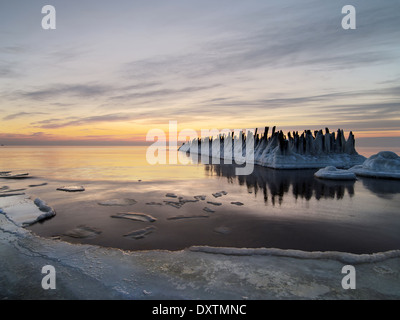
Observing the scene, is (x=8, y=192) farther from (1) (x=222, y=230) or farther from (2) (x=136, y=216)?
(1) (x=222, y=230)

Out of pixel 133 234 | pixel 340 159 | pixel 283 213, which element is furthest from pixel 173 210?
pixel 340 159

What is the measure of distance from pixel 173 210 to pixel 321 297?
6775mm

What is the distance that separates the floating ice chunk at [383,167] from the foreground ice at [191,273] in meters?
18.6

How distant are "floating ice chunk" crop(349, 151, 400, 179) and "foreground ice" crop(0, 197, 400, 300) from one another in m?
18.6

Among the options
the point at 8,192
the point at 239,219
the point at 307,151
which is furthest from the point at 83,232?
the point at 307,151

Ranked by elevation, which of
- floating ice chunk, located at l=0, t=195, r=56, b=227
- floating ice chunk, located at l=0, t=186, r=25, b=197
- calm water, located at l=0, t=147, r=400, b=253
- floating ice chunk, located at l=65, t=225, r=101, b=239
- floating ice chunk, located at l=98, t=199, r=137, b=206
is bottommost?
calm water, located at l=0, t=147, r=400, b=253

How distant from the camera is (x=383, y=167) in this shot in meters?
21.3

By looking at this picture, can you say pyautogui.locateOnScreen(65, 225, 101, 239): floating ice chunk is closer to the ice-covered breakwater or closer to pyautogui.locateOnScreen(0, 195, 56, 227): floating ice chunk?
pyautogui.locateOnScreen(0, 195, 56, 227): floating ice chunk

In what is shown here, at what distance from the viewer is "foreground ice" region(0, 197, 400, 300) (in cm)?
419

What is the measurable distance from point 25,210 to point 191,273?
844cm

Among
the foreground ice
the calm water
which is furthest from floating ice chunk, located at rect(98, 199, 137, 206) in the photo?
the foreground ice

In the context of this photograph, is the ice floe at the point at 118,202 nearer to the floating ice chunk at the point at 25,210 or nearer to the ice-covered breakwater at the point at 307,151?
the floating ice chunk at the point at 25,210

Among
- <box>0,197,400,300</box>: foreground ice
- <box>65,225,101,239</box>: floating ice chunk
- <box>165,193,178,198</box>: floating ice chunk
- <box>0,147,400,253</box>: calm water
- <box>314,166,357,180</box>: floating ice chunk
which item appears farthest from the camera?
<box>314,166,357,180</box>: floating ice chunk
